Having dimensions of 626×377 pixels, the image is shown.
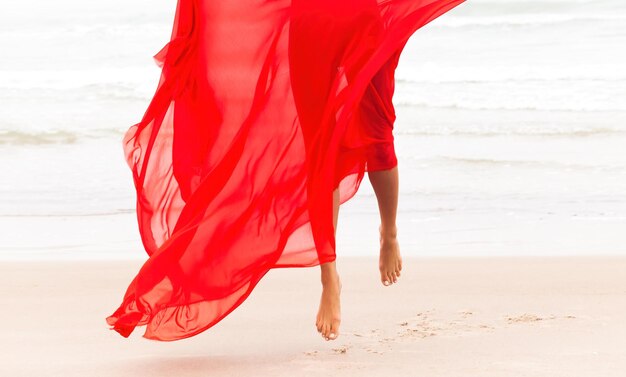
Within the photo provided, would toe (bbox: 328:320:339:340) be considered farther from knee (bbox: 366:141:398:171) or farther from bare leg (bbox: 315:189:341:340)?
knee (bbox: 366:141:398:171)

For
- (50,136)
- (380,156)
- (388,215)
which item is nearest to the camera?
(380,156)

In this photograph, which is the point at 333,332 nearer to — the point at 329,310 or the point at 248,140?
the point at 329,310

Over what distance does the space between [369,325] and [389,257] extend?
11.7 inches

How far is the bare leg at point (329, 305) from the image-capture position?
138 inches

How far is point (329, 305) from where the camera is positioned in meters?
3.57

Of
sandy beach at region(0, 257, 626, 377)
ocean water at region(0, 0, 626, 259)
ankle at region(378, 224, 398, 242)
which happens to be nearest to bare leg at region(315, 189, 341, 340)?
sandy beach at region(0, 257, 626, 377)

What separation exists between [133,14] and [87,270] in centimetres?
1182

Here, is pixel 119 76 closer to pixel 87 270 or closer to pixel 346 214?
pixel 346 214

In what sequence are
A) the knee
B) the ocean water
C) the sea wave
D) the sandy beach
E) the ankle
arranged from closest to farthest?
the sandy beach, the knee, the ankle, the ocean water, the sea wave

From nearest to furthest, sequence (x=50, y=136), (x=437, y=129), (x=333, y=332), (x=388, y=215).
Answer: (x=333, y=332)
(x=388, y=215)
(x=50, y=136)
(x=437, y=129)

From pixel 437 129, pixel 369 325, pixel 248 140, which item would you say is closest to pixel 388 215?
pixel 369 325

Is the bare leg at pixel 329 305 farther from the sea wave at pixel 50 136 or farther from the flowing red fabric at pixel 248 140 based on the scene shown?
the sea wave at pixel 50 136

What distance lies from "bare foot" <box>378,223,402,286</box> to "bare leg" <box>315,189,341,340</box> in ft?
1.76

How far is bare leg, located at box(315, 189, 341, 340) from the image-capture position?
3516 mm
